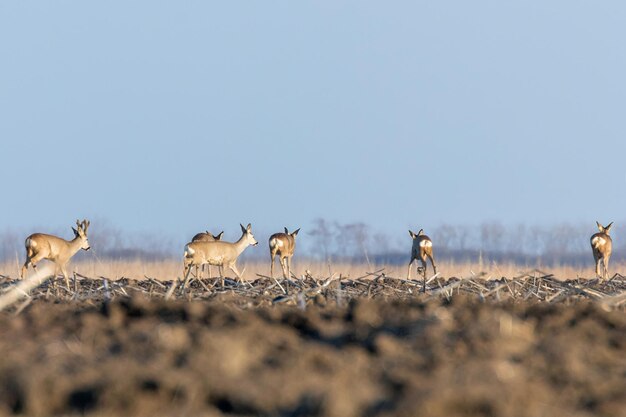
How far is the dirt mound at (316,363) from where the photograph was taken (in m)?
4.71

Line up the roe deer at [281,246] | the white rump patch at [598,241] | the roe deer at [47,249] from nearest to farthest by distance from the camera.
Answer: the roe deer at [47,249] < the roe deer at [281,246] < the white rump patch at [598,241]

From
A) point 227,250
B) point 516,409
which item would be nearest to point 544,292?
point 516,409

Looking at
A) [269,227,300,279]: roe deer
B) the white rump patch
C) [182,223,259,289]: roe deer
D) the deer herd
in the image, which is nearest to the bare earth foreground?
the deer herd

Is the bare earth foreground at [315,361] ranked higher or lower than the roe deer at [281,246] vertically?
higher

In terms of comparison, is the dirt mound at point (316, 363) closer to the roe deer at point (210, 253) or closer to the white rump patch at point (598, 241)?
the roe deer at point (210, 253)

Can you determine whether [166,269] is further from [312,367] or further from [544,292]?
[312,367]

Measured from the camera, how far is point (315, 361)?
18.6 feet

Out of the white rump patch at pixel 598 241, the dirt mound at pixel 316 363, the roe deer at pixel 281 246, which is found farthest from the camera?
the white rump patch at pixel 598 241

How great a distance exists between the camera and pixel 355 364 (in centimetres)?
563

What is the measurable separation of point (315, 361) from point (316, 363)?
1 cm

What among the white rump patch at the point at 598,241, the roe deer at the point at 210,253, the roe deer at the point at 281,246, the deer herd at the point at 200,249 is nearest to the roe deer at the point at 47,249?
the deer herd at the point at 200,249

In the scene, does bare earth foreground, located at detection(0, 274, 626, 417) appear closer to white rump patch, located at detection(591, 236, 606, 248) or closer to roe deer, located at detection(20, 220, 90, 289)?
roe deer, located at detection(20, 220, 90, 289)

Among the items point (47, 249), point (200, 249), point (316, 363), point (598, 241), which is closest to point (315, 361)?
point (316, 363)

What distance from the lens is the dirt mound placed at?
4.71 m
